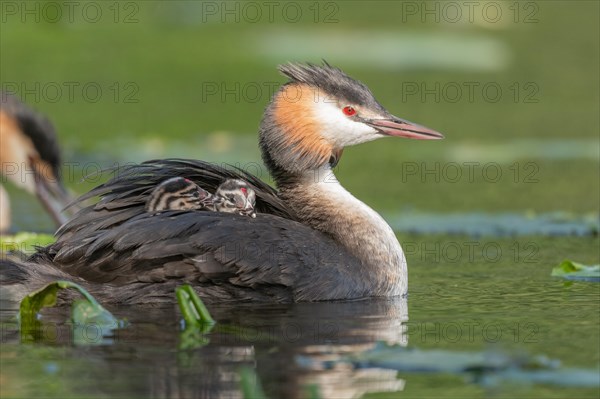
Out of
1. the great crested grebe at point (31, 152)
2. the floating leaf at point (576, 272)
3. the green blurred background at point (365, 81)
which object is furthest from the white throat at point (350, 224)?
the great crested grebe at point (31, 152)

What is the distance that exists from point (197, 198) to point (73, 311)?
1.65 m

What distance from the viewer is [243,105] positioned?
74.5 feet

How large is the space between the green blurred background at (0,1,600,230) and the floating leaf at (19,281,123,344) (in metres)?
6.06

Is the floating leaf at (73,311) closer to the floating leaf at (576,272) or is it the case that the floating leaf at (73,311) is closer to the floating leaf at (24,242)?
the floating leaf at (24,242)

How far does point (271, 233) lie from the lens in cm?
911

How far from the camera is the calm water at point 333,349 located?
21.7 ft

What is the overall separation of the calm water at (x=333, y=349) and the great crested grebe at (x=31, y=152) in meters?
5.42

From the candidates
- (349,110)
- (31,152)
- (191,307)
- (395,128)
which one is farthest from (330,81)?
(31,152)

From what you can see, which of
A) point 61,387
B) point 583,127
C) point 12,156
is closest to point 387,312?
point 61,387

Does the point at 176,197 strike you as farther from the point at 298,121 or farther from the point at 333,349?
the point at 333,349

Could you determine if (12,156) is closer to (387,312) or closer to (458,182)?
(458,182)

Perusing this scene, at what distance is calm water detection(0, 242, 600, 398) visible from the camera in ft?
21.7

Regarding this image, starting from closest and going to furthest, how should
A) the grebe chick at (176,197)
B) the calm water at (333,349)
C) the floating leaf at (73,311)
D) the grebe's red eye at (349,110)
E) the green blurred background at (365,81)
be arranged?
the calm water at (333,349) → the floating leaf at (73,311) → the grebe chick at (176,197) → the grebe's red eye at (349,110) → the green blurred background at (365,81)

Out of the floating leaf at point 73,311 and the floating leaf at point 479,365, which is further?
the floating leaf at point 73,311
